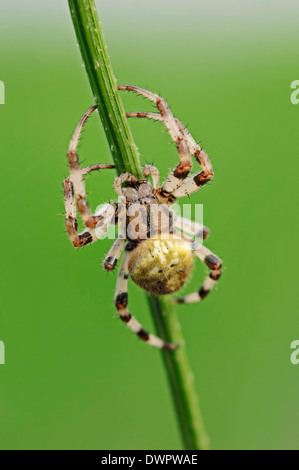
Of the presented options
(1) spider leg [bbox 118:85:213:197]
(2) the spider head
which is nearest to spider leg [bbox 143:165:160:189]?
(1) spider leg [bbox 118:85:213:197]

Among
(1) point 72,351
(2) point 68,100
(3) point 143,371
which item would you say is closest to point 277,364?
(3) point 143,371

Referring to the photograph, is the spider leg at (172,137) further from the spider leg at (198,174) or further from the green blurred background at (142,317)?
the green blurred background at (142,317)

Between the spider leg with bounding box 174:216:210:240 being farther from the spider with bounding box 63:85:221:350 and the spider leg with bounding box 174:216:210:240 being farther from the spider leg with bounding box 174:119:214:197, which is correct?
the spider leg with bounding box 174:119:214:197

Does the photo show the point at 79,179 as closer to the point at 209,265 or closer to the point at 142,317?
the point at 209,265

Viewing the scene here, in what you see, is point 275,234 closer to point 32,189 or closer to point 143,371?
point 143,371

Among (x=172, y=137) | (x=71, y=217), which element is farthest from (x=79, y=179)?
(x=172, y=137)
